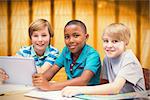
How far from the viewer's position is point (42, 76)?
712 mm

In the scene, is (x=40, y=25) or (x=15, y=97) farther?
(x=40, y=25)

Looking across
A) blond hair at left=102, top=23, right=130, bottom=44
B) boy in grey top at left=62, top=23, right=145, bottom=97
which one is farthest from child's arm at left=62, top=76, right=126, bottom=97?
blond hair at left=102, top=23, right=130, bottom=44

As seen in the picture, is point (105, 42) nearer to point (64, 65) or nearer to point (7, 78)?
point (64, 65)

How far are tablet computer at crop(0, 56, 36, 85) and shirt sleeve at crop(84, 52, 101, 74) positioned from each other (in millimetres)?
147

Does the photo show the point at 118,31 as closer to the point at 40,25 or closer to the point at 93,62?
the point at 93,62

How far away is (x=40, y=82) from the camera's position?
0.69 metres

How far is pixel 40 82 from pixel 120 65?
0.69 feet

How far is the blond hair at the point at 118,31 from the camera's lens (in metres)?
0.66

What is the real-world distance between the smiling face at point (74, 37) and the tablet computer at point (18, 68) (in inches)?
4.6

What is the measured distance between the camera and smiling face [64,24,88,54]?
2.35 ft

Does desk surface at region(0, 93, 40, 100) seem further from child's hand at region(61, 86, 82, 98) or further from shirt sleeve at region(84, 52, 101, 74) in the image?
shirt sleeve at region(84, 52, 101, 74)

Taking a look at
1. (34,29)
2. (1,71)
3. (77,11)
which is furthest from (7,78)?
(77,11)

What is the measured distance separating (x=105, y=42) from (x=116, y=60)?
0.06m

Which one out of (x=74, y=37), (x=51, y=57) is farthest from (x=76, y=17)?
(x=51, y=57)
